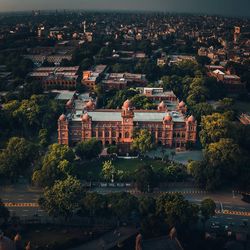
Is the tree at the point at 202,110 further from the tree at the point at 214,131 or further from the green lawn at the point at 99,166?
the green lawn at the point at 99,166

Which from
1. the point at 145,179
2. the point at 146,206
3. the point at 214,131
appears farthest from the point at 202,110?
the point at 146,206

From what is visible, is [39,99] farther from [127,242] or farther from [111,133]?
[127,242]

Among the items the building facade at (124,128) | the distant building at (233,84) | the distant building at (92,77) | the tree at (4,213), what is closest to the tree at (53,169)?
the tree at (4,213)

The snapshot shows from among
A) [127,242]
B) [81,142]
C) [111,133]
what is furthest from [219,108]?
[127,242]

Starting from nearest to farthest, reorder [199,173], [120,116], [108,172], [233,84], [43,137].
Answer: [199,173] → [108,172] → [43,137] → [120,116] → [233,84]

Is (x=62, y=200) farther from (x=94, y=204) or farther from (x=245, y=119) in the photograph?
(x=245, y=119)

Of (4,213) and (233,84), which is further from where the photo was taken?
(233,84)
